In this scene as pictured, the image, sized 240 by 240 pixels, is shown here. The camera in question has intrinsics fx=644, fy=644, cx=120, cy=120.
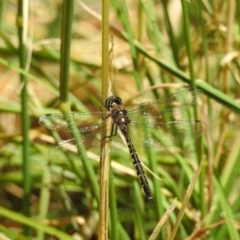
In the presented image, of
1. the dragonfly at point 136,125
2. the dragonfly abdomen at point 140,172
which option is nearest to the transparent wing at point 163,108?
the dragonfly at point 136,125

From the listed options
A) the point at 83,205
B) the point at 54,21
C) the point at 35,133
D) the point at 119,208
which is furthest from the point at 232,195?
the point at 54,21

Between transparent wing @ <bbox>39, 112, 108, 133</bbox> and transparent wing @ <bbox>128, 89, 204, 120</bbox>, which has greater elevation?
transparent wing @ <bbox>128, 89, 204, 120</bbox>

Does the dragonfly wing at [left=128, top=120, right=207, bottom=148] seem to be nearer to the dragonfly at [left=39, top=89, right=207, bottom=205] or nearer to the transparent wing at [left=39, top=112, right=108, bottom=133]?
the dragonfly at [left=39, top=89, right=207, bottom=205]

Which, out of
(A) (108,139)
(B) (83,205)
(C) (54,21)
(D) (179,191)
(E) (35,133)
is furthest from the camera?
(C) (54,21)

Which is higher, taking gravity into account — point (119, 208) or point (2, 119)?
point (2, 119)

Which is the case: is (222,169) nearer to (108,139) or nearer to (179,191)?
(179,191)

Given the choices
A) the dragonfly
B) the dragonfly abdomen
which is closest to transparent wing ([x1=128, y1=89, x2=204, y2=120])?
the dragonfly

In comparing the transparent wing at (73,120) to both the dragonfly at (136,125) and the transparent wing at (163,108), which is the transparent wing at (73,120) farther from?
the transparent wing at (163,108)
